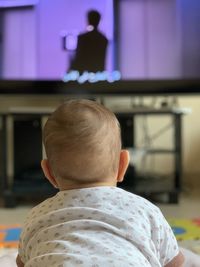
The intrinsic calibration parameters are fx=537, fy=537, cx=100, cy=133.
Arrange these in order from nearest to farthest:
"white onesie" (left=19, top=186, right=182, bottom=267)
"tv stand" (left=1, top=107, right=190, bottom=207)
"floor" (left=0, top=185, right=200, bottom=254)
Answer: "white onesie" (left=19, top=186, right=182, bottom=267) → "floor" (left=0, top=185, right=200, bottom=254) → "tv stand" (left=1, top=107, right=190, bottom=207)

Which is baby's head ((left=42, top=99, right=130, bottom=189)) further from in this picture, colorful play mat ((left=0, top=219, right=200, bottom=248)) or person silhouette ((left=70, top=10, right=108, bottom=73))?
person silhouette ((left=70, top=10, right=108, bottom=73))

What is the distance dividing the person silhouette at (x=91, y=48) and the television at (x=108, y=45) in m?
0.02

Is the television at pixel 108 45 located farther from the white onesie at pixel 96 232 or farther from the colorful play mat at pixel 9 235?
the white onesie at pixel 96 232

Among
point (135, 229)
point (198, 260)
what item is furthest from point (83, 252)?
point (198, 260)

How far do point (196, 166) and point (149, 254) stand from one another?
7.04 ft

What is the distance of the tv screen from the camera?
2.45 m

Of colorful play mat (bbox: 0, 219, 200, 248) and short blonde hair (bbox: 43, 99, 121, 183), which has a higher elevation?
short blonde hair (bbox: 43, 99, 121, 183)

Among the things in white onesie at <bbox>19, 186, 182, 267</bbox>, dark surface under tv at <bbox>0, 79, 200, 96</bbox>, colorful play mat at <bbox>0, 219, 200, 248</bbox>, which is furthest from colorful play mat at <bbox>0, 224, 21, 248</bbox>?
white onesie at <bbox>19, 186, 182, 267</bbox>

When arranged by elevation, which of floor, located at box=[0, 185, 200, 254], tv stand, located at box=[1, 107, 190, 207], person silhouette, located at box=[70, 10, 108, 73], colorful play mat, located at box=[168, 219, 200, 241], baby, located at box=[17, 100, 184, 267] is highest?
person silhouette, located at box=[70, 10, 108, 73]

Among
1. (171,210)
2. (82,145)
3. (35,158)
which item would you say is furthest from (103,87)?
(82,145)

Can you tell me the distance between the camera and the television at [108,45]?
2.45 metres

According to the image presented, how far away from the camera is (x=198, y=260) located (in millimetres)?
1382

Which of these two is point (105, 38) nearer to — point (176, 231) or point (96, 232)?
point (176, 231)

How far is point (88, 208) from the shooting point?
2.82 feet
